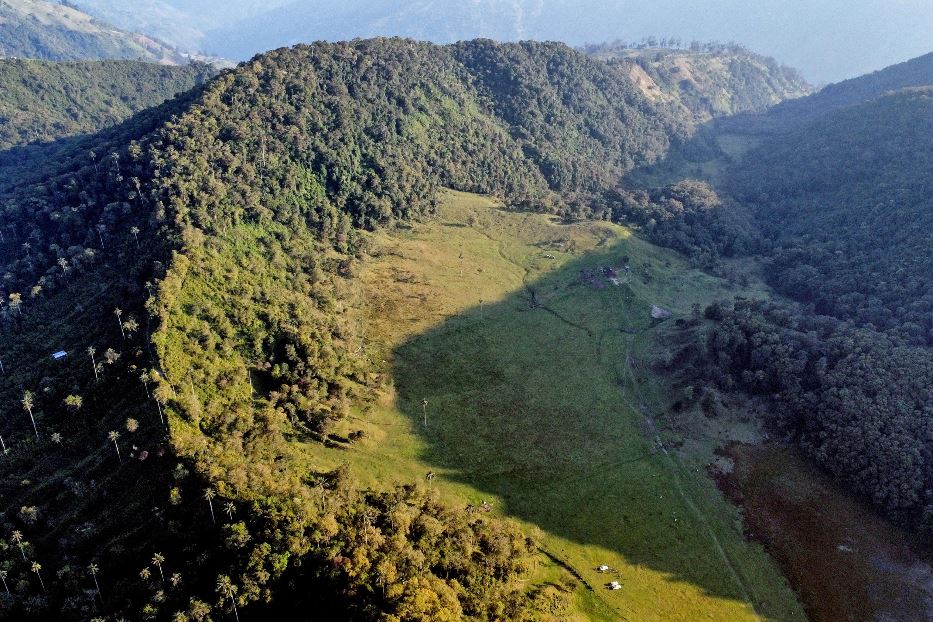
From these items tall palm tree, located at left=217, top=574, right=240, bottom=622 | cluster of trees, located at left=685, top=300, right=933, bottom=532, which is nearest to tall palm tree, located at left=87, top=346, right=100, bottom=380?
tall palm tree, located at left=217, top=574, right=240, bottom=622

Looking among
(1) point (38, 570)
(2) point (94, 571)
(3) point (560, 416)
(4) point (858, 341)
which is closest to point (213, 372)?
(1) point (38, 570)

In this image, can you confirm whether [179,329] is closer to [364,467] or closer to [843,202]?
[364,467]

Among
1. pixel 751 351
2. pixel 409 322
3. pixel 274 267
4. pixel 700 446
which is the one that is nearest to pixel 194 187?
pixel 274 267

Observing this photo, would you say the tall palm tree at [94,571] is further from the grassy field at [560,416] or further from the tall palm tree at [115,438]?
the grassy field at [560,416]

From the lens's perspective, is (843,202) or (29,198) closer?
(29,198)

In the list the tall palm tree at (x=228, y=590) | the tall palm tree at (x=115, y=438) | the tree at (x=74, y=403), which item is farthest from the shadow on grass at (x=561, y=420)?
the tree at (x=74, y=403)
